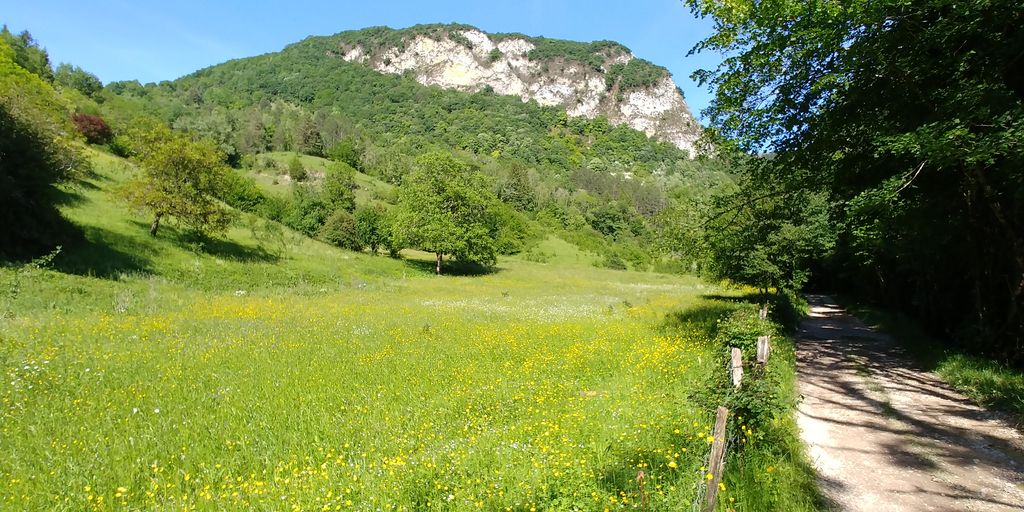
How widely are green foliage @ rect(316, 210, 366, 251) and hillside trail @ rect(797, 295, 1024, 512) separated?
51642 mm

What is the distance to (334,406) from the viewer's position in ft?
28.1

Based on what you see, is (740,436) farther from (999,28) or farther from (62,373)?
(62,373)

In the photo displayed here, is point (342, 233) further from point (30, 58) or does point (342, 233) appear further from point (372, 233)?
point (30, 58)

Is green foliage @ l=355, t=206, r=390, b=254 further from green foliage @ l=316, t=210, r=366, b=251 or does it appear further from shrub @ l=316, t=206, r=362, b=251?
shrub @ l=316, t=206, r=362, b=251

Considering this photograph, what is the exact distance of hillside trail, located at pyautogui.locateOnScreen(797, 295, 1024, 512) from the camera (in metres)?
5.73

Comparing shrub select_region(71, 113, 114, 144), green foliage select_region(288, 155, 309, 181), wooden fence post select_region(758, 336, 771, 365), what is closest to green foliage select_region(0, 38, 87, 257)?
wooden fence post select_region(758, 336, 771, 365)

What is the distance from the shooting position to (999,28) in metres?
9.70

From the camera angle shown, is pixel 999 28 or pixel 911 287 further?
pixel 911 287

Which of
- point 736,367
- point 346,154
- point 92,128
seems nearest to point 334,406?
point 736,367

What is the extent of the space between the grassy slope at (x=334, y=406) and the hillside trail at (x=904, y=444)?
1.42 metres

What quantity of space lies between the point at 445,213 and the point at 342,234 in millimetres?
15279

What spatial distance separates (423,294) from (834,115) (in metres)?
24.0

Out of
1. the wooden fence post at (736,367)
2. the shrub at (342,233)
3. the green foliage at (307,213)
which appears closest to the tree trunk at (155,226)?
the shrub at (342,233)

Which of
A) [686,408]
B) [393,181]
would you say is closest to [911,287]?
[686,408]
